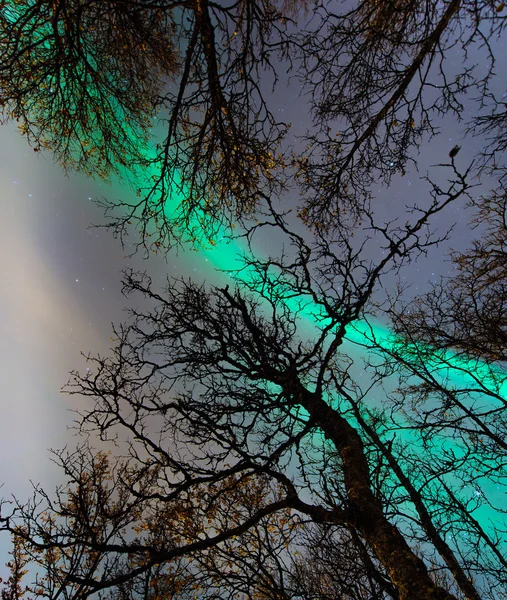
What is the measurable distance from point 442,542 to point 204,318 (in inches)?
210

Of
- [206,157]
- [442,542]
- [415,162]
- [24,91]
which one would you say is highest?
[24,91]

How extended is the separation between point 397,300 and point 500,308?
69.2 inches

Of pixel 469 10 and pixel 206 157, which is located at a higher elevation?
pixel 206 157

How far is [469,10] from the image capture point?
8.53 ft

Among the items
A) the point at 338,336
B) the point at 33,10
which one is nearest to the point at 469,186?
the point at 338,336

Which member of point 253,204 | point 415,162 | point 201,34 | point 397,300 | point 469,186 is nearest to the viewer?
point 201,34

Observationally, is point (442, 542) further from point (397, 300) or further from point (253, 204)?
point (253, 204)

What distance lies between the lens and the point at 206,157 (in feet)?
13.5

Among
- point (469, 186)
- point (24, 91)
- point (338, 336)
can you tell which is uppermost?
point (24, 91)

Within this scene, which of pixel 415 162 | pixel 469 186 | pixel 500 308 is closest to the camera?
pixel 469 186

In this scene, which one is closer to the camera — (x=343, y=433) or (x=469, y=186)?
(x=469, y=186)

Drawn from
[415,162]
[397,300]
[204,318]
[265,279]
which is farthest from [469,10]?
[204,318]

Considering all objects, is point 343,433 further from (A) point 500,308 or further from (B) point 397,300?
(A) point 500,308

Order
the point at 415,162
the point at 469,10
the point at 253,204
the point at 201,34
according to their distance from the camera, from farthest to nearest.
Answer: the point at 253,204, the point at 415,162, the point at 201,34, the point at 469,10
